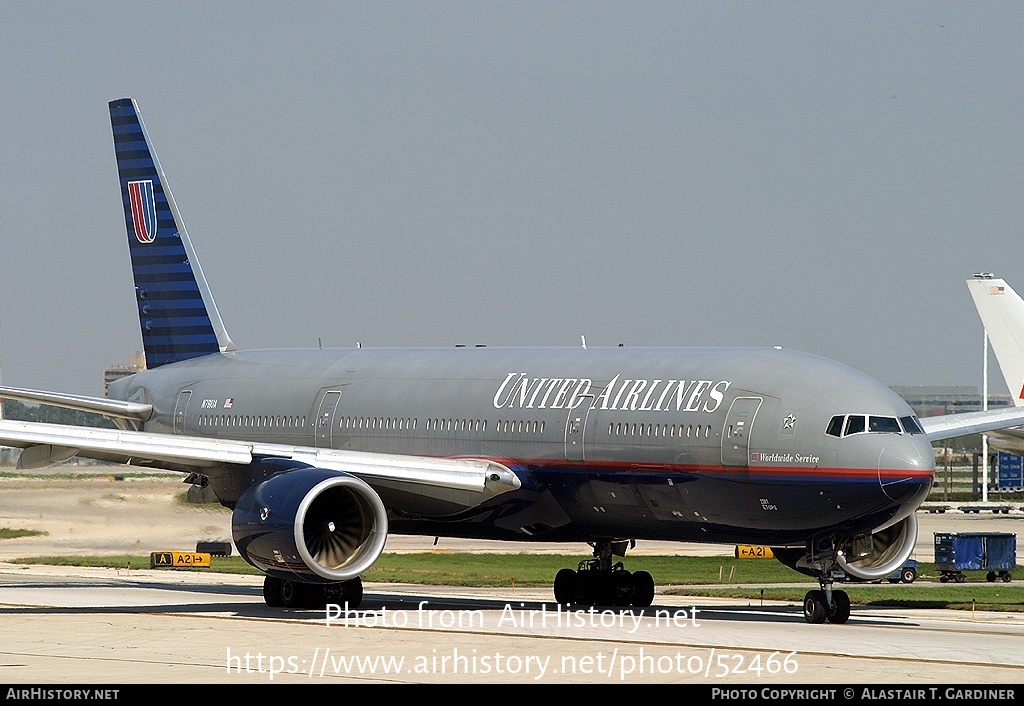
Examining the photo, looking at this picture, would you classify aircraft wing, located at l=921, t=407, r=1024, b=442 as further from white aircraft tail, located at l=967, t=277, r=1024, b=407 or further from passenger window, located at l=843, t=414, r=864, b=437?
white aircraft tail, located at l=967, t=277, r=1024, b=407

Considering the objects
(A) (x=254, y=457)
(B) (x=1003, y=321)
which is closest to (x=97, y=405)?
(A) (x=254, y=457)

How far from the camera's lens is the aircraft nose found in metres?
25.4

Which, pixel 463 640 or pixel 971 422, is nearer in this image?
pixel 463 640

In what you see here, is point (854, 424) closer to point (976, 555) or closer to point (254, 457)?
point (254, 457)

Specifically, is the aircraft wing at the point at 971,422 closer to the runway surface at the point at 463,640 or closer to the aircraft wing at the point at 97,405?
the runway surface at the point at 463,640

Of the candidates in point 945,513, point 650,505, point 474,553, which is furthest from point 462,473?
point 945,513

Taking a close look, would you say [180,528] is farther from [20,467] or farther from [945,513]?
[945,513]


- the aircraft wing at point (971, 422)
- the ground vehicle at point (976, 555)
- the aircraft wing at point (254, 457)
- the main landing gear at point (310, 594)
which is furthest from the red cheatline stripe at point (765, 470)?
the ground vehicle at point (976, 555)

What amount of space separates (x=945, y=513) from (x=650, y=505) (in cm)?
6444

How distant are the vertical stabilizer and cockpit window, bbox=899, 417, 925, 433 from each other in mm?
19050

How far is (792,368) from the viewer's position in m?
27.7

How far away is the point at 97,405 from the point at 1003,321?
30.6 metres

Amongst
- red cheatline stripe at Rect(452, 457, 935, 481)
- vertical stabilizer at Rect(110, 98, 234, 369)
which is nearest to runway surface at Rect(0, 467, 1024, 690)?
red cheatline stripe at Rect(452, 457, 935, 481)

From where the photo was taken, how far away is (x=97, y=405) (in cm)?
3853
